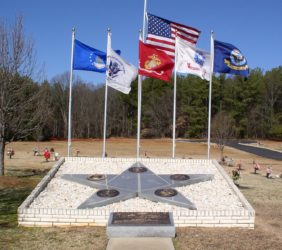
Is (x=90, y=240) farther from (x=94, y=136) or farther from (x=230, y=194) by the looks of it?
(x=94, y=136)

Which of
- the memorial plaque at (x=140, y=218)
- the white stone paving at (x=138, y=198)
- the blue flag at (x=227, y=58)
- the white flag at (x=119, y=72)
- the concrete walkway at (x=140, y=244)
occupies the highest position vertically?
the blue flag at (x=227, y=58)

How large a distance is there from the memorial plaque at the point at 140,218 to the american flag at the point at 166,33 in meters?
8.28

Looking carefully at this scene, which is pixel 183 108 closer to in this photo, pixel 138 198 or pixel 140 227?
pixel 138 198

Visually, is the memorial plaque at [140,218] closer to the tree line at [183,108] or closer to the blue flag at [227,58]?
the blue flag at [227,58]

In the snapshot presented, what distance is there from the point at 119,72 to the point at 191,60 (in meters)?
3.01

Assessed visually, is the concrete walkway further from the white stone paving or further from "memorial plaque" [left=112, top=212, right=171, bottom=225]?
the white stone paving

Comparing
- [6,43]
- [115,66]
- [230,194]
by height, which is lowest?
[230,194]

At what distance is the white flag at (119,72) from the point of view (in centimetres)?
1720

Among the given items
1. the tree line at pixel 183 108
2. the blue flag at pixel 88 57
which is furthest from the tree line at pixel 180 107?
the blue flag at pixel 88 57

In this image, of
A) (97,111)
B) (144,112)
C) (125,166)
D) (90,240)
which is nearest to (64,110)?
(97,111)

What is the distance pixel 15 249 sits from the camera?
8984 millimetres

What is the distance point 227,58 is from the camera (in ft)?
56.2

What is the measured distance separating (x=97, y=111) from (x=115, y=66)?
56582 mm

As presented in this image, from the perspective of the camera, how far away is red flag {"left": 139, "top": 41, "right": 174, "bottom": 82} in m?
16.4
